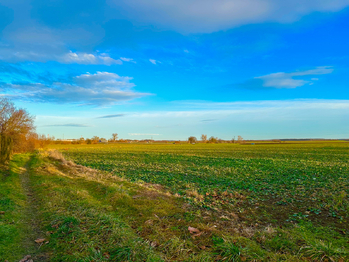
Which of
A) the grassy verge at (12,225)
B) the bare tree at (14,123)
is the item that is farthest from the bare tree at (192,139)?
the grassy verge at (12,225)

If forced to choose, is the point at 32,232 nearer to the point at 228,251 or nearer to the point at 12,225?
the point at 12,225

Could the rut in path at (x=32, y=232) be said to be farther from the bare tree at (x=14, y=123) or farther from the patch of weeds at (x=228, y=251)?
the bare tree at (x=14, y=123)

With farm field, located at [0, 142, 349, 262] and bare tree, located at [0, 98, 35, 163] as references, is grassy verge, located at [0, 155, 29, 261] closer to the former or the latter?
farm field, located at [0, 142, 349, 262]

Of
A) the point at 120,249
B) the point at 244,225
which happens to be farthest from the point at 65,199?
the point at 244,225

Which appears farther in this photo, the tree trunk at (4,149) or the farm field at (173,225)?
the tree trunk at (4,149)

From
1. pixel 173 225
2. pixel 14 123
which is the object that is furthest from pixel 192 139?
pixel 173 225

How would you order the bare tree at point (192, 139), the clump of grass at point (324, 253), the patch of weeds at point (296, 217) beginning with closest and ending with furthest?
the clump of grass at point (324, 253), the patch of weeds at point (296, 217), the bare tree at point (192, 139)

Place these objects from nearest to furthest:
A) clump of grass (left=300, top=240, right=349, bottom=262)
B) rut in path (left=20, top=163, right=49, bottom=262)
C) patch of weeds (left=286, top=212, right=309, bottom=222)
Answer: clump of grass (left=300, top=240, right=349, bottom=262)
rut in path (left=20, top=163, right=49, bottom=262)
patch of weeds (left=286, top=212, right=309, bottom=222)

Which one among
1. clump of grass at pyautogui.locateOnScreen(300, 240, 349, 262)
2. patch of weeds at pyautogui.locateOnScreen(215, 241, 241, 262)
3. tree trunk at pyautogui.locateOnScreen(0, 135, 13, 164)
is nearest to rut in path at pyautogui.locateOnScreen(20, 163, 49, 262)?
patch of weeds at pyautogui.locateOnScreen(215, 241, 241, 262)

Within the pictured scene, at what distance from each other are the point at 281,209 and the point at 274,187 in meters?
4.75

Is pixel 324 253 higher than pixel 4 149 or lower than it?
lower

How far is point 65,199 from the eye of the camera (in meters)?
10.1

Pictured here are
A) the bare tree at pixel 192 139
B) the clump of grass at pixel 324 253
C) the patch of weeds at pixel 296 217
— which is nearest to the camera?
the clump of grass at pixel 324 253

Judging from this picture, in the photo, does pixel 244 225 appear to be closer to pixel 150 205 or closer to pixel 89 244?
pixel 150 205
